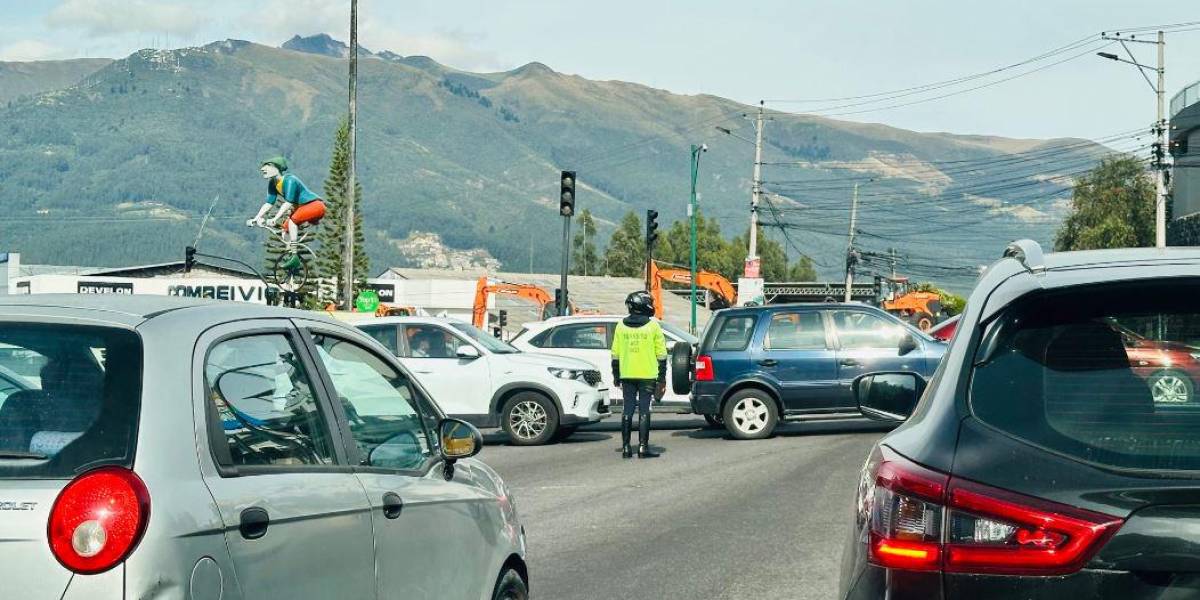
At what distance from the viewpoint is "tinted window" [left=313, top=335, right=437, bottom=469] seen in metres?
5.12

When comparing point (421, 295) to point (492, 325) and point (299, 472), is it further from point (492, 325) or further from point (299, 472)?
point (299, 472)

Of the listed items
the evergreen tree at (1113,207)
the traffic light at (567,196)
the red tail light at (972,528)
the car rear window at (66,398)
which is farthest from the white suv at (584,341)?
the evergreen tree at (1113,207)

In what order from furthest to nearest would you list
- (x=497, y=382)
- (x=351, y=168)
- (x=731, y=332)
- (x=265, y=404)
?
1. (x=351, y=168)
2. (x=731, y=332)
3. (x=497, y=382)
4. (x=265, y=404)

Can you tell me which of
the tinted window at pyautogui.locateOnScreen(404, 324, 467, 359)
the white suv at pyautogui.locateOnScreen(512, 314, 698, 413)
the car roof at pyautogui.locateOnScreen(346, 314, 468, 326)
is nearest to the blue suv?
the white suv at pyautogui.locateOnScreen(512, 314, 698, 413)

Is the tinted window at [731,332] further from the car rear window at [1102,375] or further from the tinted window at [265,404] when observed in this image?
the car rear window at [1102,375]

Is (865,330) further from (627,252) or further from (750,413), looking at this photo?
(627,252)

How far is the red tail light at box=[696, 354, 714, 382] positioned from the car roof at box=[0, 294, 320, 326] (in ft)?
52.1

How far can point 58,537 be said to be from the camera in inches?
137

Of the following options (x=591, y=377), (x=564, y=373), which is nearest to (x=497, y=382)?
(x=564, y=373)

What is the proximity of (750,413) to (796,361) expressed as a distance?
3.03 ft

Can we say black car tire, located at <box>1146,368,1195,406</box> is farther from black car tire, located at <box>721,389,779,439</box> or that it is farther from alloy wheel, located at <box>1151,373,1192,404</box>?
black car tire, located at <box>721,389,779,439</box>

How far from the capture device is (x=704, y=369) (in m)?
20.5

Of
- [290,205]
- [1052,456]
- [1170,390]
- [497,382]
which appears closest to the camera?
[1052,456]

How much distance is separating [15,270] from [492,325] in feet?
95.0
